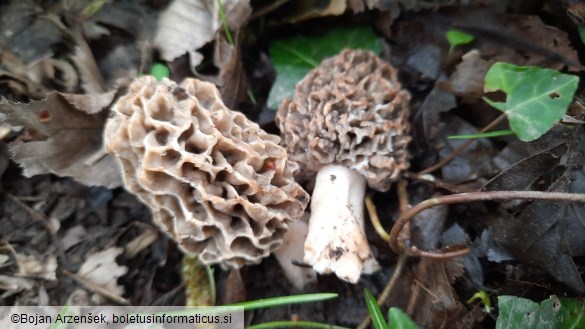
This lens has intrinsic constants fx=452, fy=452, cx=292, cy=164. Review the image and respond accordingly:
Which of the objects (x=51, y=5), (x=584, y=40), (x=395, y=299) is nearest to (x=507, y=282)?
(x=395, y=299)

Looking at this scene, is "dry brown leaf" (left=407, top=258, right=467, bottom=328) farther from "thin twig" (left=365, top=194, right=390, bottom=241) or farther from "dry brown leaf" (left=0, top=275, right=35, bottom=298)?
"dry brown leaf" (left=0, top=275, right=35, bottom=298)

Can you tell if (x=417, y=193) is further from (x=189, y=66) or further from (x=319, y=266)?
(x=189, y=66)

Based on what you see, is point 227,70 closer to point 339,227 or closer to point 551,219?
point 339,227

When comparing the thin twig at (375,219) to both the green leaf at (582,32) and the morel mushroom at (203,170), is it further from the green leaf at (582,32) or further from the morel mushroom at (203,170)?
the green leaf at (582,32)

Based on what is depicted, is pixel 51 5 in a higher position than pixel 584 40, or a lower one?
lower

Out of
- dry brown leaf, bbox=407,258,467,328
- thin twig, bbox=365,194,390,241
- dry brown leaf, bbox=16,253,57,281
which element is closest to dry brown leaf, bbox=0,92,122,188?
dry brown leaf, bbox=16,253,57,281

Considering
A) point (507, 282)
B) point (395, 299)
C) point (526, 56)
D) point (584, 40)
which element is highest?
point (584, 40)
